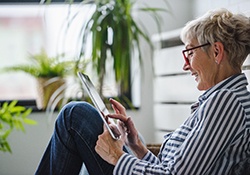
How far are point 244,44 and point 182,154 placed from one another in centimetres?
45

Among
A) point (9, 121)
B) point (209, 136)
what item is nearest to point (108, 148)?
point (209, 136)

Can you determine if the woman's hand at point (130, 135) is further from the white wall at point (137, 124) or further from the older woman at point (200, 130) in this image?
the white wall at point (137, 124)

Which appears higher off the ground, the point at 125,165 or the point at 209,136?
the point at 209,136

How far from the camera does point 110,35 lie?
3.06m

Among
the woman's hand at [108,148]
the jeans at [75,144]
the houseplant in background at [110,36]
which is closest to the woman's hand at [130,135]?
the jeans at [75,144]

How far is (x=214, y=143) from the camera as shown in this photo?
5.24 feet

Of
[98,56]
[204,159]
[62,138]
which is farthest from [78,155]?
[98,56]

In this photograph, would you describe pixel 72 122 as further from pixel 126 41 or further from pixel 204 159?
pixel 126 41

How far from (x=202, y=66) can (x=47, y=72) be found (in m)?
1.77

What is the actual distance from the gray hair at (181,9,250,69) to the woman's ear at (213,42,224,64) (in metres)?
0.01

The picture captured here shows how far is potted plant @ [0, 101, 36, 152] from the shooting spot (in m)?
3.11

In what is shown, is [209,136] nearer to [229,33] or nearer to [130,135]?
[229,33]

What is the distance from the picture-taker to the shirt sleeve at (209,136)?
1.60 meters

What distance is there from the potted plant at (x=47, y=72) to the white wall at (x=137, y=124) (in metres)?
0.14
